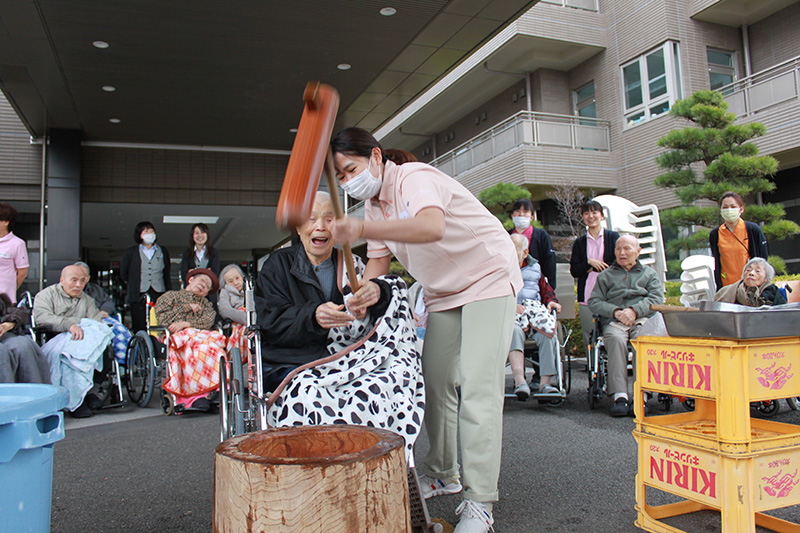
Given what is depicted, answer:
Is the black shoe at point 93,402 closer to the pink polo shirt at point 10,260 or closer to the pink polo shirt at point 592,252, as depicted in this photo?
the pink polo shirt at point 10,260

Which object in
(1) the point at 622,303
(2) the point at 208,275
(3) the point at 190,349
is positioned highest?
(2) the point at 208,275

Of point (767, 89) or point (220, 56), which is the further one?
point (767, 89)

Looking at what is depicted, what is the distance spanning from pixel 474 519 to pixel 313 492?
3.48ft

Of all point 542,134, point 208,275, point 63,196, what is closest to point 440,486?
point 208,275

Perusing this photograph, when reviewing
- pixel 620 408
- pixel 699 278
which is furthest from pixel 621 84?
pixel 620 408

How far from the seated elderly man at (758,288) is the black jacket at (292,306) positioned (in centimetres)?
329

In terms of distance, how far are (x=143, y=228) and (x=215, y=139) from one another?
279 cm

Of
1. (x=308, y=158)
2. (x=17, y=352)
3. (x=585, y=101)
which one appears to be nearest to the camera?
(x=308, y=158)

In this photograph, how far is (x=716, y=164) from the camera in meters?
8.83

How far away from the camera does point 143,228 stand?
643 cm

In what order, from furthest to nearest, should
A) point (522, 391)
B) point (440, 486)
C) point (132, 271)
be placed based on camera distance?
1. point (132, 271)
2. point (522, 391)
3. point (440, 486)

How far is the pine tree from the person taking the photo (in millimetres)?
8695

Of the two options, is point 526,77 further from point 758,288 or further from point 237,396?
point 237,396

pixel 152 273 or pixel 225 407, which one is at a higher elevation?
pixel 152 273
